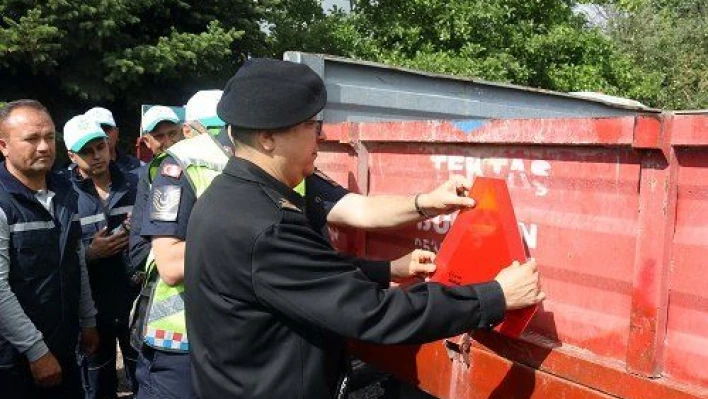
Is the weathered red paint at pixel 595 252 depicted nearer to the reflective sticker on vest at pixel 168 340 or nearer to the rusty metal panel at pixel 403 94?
the reflective sticker on vest at pixel 168 340

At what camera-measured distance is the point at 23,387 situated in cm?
271

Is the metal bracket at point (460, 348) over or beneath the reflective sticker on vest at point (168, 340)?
over

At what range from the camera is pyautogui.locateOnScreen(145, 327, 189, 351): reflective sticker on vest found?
2.24m

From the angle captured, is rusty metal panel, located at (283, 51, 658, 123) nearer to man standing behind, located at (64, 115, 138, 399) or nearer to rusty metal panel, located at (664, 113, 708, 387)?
man standing behind, located at (64, 115, 138, 399)

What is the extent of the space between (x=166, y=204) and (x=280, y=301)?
0.85 metres

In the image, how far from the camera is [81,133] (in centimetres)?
363

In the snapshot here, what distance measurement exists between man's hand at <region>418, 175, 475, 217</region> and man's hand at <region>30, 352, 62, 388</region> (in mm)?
1750

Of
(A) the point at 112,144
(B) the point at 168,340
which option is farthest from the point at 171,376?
(A) the point at 112,144

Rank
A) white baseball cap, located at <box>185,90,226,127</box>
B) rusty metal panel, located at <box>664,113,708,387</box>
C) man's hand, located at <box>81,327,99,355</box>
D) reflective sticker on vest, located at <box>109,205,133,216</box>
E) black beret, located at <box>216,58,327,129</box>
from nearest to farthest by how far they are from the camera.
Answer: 1. rusty metal panel, located at <box>664,113,708,387</box>
2. black beret, located at <box>216,58,327,129</box>
3. white baseball cap, located at <box>185,90,226,127</box>
4. man's hand, located at <box>81,327,99,355</box>
5. reflective sticker on vest, located at <box>109,205,133,216</box>

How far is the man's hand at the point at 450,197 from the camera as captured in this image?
1.88 meters

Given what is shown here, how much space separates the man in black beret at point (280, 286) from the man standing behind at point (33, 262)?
1.29m

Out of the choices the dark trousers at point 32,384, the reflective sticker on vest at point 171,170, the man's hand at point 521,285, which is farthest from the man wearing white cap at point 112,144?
the man's hand at point 521,285

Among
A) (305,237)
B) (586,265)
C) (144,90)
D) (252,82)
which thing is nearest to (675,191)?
(586,265)

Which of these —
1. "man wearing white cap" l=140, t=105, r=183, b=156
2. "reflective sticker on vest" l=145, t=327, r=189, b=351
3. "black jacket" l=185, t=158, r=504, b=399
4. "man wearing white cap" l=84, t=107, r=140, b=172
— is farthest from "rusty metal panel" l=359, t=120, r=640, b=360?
"man wearing white cap" l=84, t=107, r=140, b=172
